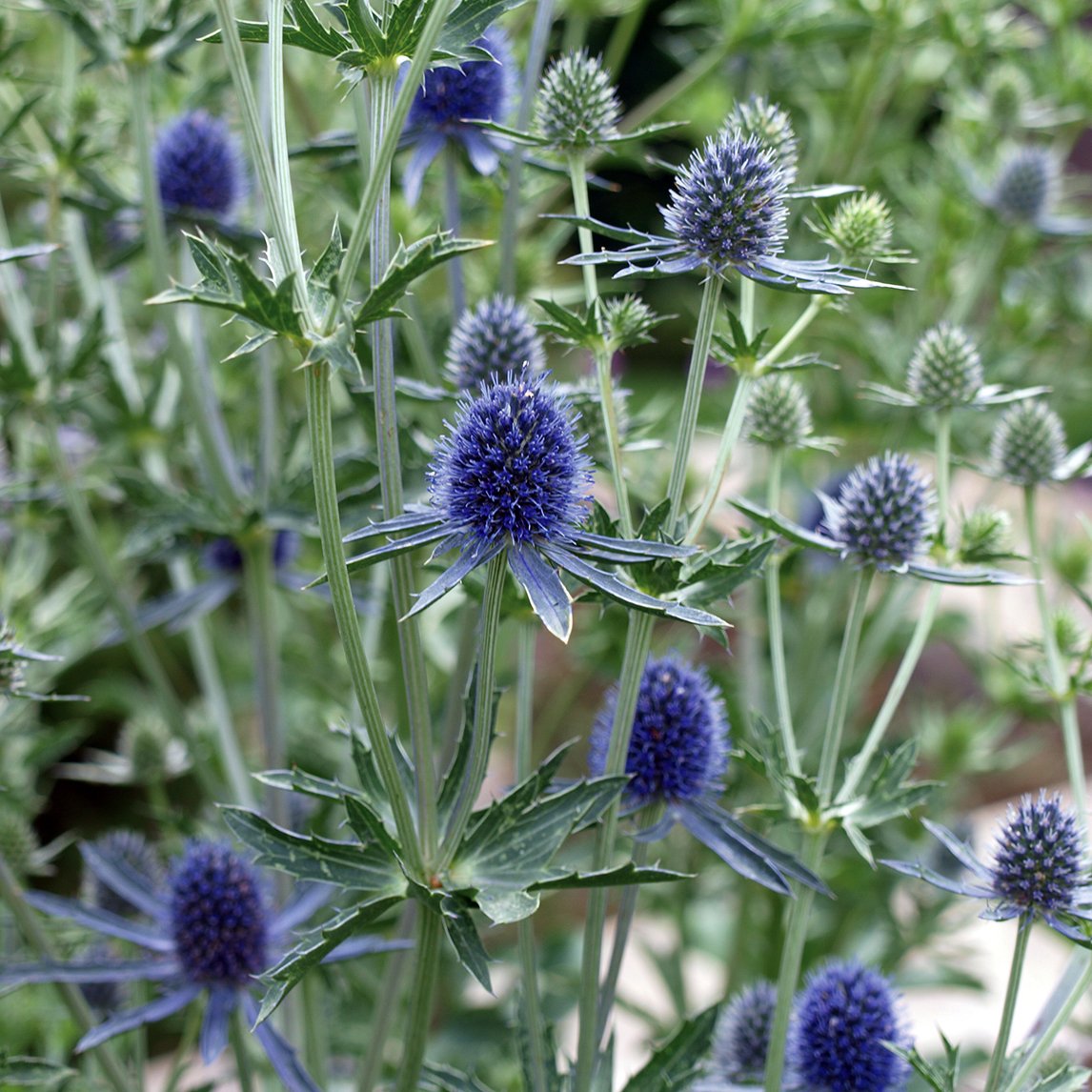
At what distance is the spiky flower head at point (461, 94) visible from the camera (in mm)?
1274

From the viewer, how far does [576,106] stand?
40.5 inches

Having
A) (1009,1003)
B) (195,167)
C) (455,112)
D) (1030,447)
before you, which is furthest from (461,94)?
(1009,1003)

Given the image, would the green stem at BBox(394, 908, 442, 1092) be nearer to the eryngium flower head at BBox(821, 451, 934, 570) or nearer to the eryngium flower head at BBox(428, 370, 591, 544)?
the eryngium flower head at BBox(428, 370, 591, 544)

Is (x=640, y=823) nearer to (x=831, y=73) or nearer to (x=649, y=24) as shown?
(x=831, y=73)

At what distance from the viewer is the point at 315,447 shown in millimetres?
867

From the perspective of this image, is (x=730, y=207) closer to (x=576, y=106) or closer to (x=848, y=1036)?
(x=576, y=106)

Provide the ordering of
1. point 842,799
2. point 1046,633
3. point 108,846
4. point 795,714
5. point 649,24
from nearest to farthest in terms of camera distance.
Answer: point 842,799
point 1046,633
point 108,846
point 795,714
point 649,24

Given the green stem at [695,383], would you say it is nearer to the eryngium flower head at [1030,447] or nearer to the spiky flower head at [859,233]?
the spiky flower head at [859,233]

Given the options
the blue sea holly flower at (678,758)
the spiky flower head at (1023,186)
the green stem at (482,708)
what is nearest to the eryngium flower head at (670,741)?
the blue sea holly flower at (678,758)

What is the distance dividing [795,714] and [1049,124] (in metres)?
1.10

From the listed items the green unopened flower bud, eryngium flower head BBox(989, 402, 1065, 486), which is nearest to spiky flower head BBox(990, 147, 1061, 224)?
eryngium flower head BBox(989, 402, 1065, 486)

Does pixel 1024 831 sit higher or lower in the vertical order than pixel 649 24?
lower

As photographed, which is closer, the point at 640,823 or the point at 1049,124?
the point at 640,823

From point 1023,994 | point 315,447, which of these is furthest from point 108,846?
point 1023,994
